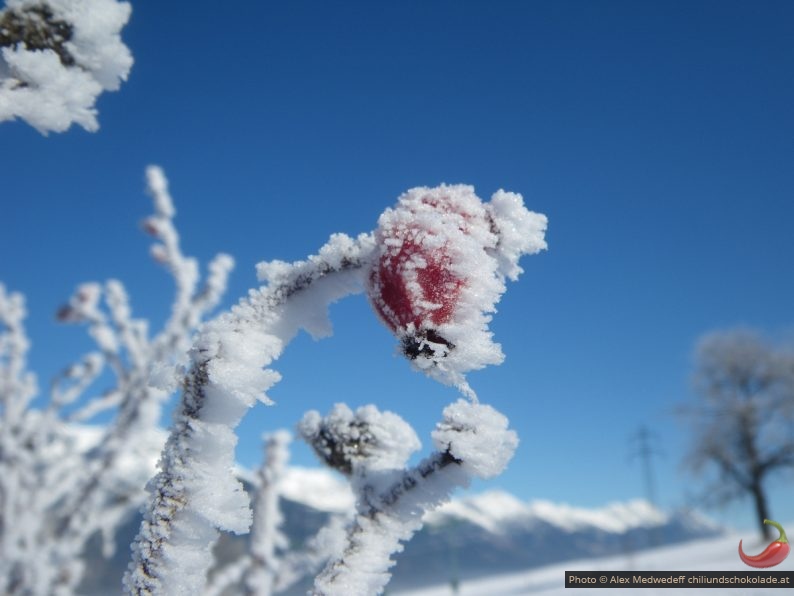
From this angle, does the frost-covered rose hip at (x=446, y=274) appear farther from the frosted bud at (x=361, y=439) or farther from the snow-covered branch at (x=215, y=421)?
the frosted bud at (x=361, y=439)

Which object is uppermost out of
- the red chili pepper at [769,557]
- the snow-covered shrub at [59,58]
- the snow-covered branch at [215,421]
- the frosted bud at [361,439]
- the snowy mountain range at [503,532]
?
the snowy mountain range at [503,532]

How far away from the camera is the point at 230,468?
2.24 ft

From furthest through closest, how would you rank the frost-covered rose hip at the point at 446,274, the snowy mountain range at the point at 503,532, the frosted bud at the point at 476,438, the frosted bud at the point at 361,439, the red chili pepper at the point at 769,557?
the snowy mountain range at the point at 503,532
the red chili pepper at the point at 769,557
the frosted bud at the point at 361,439
the frosted bud at the point at 476,438
the frost-covered rose hip at the point at 446,274

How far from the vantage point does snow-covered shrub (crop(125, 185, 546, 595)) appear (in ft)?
2.07

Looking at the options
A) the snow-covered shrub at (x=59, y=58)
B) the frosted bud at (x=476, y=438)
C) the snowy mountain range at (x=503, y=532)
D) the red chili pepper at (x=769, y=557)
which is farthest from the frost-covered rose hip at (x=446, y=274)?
the snowy mountain range at (x=503, y=532)

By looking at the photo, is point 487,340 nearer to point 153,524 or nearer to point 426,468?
point 426,468

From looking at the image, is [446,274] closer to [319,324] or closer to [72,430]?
[319,324]

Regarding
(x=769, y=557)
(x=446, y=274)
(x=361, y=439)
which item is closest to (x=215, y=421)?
(x=446, y=274)

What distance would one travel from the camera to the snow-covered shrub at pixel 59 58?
0.67 meters

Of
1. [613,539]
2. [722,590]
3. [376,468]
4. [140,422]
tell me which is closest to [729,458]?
[722,590]

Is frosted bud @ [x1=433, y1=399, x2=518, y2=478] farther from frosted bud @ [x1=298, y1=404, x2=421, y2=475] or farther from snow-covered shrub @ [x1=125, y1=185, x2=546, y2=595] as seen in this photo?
frosted bud @ [x1=298, y1=404, x2=421, y2=475]

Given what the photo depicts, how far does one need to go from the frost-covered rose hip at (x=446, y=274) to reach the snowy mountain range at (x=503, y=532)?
154ft

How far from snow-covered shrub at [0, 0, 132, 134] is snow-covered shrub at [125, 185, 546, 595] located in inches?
12.1

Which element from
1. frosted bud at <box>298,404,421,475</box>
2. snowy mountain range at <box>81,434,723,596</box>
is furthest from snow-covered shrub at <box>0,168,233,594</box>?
snowy mountain range at <box>81,434,723,596</box>
